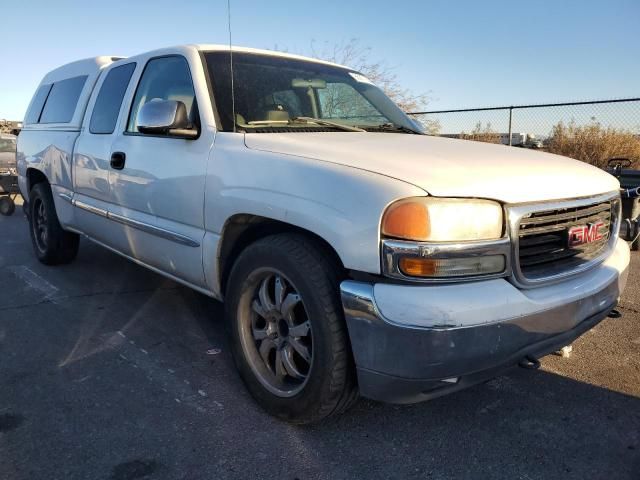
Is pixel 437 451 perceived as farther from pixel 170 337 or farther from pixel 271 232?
pixel 170 337

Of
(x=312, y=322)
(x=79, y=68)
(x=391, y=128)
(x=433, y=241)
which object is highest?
(x=79, y=68)

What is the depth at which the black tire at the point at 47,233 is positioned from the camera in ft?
17.4

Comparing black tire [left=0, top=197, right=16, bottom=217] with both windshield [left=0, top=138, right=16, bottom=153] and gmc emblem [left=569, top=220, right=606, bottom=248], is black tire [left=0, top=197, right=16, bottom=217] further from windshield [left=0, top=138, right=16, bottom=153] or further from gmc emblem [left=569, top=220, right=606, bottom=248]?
gmc emblem [left=569, top=220, right=606, bottom=248]

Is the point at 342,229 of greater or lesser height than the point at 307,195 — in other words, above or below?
below

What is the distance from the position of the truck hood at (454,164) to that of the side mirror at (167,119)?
0.44 m

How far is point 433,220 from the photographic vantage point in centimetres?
203

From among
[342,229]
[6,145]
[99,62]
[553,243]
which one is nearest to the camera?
[342,229]

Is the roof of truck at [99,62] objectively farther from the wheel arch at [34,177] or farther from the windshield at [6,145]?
the windshield at [6,145]

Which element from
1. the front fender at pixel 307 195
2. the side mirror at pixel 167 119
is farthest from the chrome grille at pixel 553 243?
the side mirror at pixel 167 119

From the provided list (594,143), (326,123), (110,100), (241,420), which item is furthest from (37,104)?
(594,143)

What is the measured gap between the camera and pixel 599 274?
8.49ft

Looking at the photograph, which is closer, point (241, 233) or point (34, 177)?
point (241, 233)

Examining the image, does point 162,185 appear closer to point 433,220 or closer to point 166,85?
point 166,85

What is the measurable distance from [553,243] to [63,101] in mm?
4752
